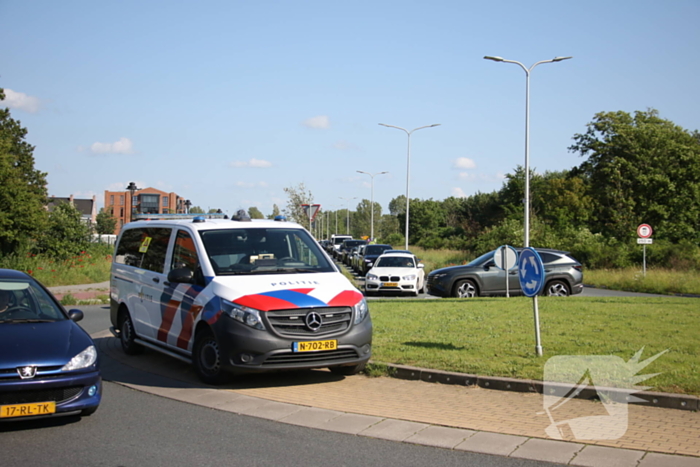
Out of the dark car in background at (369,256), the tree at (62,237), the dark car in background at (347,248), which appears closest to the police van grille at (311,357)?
the tree at (62,237)

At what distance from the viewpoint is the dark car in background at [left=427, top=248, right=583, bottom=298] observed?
2039 centimetres

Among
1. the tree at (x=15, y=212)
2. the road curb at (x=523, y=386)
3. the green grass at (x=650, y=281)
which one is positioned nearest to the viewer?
the road curb at (x=523, y=386)

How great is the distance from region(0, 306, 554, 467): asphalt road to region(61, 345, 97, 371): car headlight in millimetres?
583

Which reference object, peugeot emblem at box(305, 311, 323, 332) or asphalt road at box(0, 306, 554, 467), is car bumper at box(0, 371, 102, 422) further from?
peugeot emblem at box(305, 311, 323, 332)

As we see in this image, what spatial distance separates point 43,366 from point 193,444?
1.49m

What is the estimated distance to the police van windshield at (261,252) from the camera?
858 centimetres

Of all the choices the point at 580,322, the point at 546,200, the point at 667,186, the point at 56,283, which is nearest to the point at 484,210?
the point at 546,200

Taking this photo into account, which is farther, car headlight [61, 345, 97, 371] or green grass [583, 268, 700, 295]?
green grass [583, 268, 700, 295]

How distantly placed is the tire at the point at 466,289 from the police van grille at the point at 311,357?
12.6 m

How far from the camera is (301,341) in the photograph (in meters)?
7.67

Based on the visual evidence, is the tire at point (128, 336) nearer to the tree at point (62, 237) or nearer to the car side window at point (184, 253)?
the car side window at point (184, 253)

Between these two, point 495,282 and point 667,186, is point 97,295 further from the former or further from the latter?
point 667,186

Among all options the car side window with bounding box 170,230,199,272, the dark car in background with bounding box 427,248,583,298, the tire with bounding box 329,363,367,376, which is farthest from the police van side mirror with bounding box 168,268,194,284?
the dark car in background with bounding box 427,248,583,298

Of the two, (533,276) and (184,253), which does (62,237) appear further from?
(533,276)
